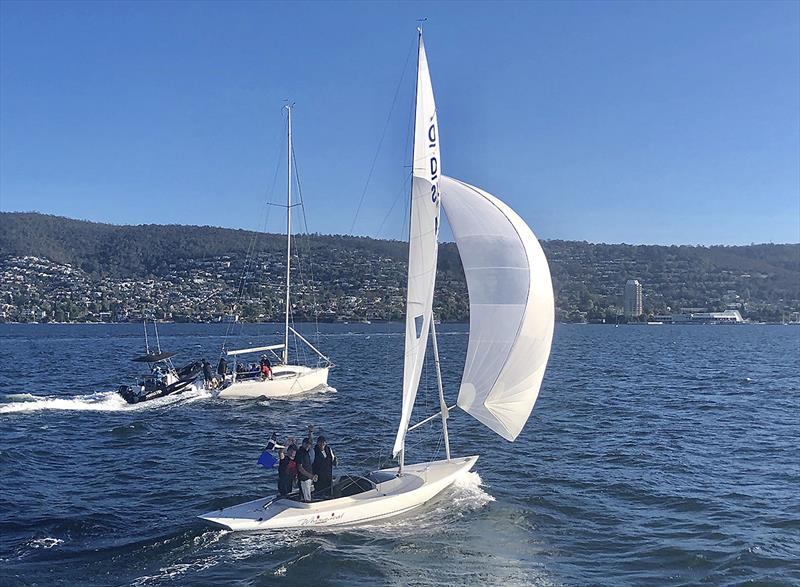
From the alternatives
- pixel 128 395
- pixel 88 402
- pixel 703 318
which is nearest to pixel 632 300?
pixel 703 318

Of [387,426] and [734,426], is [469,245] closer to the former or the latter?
[387,426]

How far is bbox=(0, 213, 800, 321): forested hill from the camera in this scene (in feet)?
502

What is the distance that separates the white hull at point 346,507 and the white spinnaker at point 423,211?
2.40m

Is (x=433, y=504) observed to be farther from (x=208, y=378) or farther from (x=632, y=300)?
(x=632, y=300)

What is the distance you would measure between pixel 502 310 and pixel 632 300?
535 ft

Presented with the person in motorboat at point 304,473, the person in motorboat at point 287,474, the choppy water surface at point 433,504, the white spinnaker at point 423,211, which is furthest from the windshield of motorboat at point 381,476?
the white spinnaker at point 423,211

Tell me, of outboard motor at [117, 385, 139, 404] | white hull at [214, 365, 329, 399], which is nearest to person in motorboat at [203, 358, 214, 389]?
white hull at [214, 365, 329, 399]

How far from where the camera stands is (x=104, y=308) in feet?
501

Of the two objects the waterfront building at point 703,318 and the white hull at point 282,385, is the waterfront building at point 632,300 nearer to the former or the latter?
the waterfront building at point 703,318

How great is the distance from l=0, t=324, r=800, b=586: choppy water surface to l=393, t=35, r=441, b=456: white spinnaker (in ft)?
12.5

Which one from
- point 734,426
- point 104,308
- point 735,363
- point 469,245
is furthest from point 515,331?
point 104,308

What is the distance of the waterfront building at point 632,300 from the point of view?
16918 cm

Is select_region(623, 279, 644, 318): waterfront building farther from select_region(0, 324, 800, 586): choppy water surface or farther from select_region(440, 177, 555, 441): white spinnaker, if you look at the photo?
select_region(440, 177, 555, 441): white spinnaker

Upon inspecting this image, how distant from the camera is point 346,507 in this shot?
553 inches
